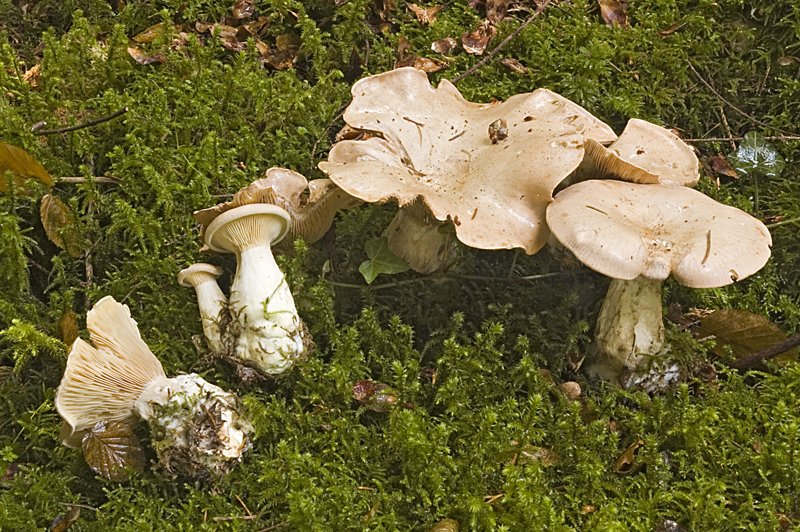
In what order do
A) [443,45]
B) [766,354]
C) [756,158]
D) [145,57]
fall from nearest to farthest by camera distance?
1. [766,354]
2. [756,158]
3. [145,57]
4. [443,45]

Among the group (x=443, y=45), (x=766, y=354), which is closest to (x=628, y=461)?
(x=766, y=354)

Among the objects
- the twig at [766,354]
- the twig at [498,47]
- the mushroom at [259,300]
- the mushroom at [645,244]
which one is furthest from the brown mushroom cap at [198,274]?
the twig at [766,354]

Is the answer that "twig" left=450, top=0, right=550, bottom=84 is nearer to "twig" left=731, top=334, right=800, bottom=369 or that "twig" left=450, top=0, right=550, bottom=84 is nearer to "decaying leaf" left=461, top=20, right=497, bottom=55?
"decaying leaf" left=461, top=20, right=497, bottom=55

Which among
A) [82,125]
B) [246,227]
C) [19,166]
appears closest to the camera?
[246,227]

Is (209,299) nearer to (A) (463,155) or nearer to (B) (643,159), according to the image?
(A) (463,155)

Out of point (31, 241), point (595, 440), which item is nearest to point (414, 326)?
point (595, 440)

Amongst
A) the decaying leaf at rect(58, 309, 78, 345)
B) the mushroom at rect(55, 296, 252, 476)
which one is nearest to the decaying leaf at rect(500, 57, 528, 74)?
the mushroom at rect(55, 296, 252, 476)
